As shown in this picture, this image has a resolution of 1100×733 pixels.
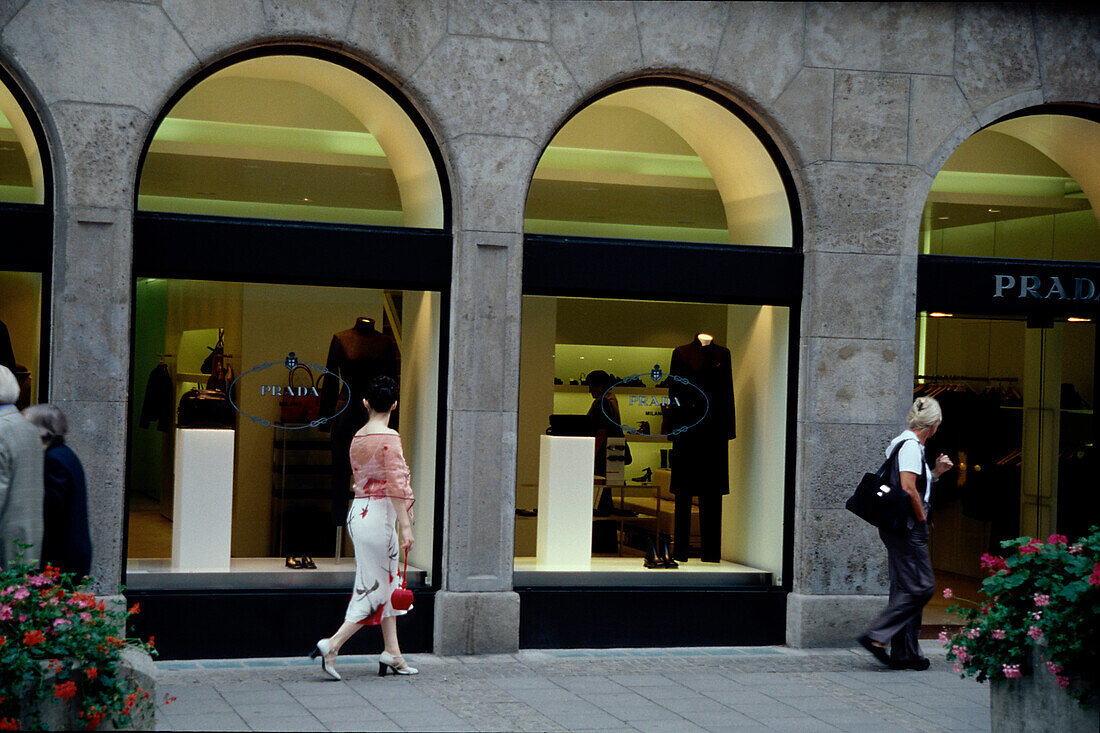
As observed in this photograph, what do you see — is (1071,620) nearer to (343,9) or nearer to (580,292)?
(580,292)

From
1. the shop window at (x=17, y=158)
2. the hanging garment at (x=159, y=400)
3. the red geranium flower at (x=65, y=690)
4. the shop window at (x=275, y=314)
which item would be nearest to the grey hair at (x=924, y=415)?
the shop window at (x=275, y=314)

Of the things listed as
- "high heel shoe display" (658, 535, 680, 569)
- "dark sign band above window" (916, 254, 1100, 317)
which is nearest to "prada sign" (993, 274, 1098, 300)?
"dark sign band above window" (916, 254, 1100, 317)

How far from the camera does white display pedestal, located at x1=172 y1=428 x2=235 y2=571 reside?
356 inches

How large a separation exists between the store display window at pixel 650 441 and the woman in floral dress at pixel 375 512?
1680 millimetres

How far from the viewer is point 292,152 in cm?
944

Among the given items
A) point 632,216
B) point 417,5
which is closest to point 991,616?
point 632,216

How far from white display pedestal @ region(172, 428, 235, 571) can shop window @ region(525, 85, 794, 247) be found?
2.82 m

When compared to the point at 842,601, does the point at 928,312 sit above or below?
above

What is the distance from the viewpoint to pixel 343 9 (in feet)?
29.3

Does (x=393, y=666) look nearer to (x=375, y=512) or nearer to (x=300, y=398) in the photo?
(x=375, y=512)

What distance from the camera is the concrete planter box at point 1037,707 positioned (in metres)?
6.58

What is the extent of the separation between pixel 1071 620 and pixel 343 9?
6001mm

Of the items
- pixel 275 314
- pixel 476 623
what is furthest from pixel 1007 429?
pixel 275 314

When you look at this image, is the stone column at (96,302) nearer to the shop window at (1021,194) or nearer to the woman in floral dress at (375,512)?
the woman in floral dress at (375,512)
